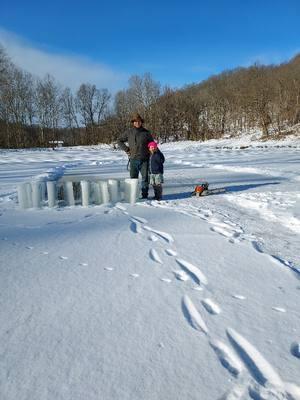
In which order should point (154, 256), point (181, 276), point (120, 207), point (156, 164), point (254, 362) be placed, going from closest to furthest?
point (254, 362)
point (181, 276)
point (154, 256)
point (120, 207)
point (156, 164)

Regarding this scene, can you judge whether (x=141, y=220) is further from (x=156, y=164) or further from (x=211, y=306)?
(x=211, y=306)

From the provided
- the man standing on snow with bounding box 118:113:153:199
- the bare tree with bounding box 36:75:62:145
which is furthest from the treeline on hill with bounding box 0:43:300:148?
the man standing on snow with bounding box 118:113:153:199

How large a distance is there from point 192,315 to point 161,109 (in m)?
49.9

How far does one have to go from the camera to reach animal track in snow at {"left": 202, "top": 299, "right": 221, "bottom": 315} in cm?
263

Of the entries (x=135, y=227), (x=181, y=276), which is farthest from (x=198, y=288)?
(x=135, y=227)

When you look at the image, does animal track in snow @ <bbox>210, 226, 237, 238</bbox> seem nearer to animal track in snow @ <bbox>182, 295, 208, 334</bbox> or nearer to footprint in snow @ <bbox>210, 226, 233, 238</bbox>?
footprint in snow @ <bbox>210, 226, 233, 238</bbox>

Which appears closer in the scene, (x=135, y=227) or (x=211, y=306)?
(x=211, y=306)

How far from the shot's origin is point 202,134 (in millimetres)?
49469

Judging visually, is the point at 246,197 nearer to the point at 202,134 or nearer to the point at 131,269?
the point at 131,269

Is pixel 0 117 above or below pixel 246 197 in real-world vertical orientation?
above

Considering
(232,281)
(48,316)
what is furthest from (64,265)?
(232,281)

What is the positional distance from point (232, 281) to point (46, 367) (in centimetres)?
182

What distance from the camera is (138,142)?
7.17 meters

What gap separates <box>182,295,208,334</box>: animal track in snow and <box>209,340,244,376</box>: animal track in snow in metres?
0.16
